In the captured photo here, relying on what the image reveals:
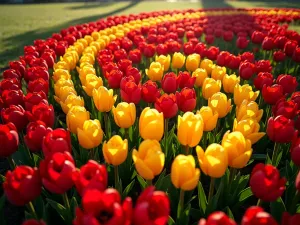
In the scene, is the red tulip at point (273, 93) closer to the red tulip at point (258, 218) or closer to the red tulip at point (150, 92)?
the red tulip at point (150, 92)

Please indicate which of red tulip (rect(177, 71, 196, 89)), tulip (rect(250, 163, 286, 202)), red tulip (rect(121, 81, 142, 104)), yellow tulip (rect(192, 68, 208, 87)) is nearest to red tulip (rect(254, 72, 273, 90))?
yellow tulip (rect(192, 68, 208, 87))

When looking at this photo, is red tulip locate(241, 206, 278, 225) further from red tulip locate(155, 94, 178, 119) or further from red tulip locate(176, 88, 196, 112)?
red tulip locate(176, 88, 196, 112)

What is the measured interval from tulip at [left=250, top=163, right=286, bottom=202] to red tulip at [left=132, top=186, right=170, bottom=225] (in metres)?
0.67

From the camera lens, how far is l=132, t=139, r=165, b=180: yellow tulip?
1.91 m

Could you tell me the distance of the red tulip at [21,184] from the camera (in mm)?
1770

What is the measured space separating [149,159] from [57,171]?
59cm

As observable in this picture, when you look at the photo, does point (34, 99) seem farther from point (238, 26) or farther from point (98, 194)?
point (238, 26)

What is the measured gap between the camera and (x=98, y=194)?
1.50 metres

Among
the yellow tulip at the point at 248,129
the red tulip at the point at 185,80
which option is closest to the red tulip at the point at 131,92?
the red tulip at the point at 185,80

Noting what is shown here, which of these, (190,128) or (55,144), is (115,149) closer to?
(55,144)

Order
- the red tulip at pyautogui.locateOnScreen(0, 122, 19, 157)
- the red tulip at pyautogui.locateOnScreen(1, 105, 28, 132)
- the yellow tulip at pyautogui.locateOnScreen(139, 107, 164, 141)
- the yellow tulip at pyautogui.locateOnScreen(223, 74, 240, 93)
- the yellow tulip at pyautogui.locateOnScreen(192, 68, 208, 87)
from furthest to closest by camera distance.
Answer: the yellow tulip at pyautogui.locateOnScreen(192, 68, 208, 87), the yellow tulip at pyautogui.locateOnScreen(223, 74, 240, 93), the red tulip at pyautogui.locateOnScreen(1, 105, 28, 132), the yellow tulip at pyautogui.locateOnScreen(139, 107, 164, 141), the red tulip at pyautogui.locateOnScreen(0, 122, 19, 157)

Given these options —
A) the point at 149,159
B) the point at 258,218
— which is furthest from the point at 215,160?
the point at 258,218

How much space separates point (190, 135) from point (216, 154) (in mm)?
384

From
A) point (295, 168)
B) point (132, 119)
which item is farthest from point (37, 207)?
point (295, 168)
